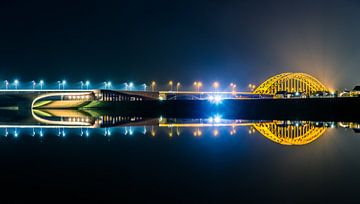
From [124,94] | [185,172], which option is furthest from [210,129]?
[124,94]

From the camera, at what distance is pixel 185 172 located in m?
9.09

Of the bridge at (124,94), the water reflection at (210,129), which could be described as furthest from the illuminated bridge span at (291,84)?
the water reflection at (210,129)

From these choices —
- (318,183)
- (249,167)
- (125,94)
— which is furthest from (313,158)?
(125,94)

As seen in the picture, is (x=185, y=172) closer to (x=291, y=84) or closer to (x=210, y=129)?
(x=210, y=129)

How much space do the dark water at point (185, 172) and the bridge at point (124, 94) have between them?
5255 cm

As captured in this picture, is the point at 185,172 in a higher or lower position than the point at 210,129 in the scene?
lower

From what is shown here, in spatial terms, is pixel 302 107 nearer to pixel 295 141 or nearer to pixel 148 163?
pixel 295 141

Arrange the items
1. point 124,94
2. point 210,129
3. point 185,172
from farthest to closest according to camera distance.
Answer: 1. point 124,94
2. point 210,129
3. point 185,172

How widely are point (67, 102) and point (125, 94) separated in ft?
32.8

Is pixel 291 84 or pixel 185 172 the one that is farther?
pixel 291 84

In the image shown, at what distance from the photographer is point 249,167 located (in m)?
9.58

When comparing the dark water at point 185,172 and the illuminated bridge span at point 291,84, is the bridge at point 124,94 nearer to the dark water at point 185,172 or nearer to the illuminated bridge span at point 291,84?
the illuminated bridge span at point 291,84

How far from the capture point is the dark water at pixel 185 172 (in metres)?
7.11

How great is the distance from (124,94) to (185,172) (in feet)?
208
